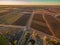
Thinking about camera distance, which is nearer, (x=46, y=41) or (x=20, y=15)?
(x=46, y=41)

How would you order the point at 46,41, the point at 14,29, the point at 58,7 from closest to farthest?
the point at 46,41, the point at 14,29, the point at 58,7

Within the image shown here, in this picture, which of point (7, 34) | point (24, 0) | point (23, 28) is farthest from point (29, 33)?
point (24, 0)

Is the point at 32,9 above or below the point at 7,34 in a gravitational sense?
above

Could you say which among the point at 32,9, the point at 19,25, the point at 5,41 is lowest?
the point at 5,41

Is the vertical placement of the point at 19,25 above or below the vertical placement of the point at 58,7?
below

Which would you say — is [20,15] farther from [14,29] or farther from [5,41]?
[5,41]

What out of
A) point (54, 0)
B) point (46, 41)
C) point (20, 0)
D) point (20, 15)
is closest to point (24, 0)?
point (20, 0)

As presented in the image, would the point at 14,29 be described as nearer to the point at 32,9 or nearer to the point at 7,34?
the point at 7,34

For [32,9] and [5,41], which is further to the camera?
[32,9]

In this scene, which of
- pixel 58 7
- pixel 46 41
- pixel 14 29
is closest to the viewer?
pixel 46 41

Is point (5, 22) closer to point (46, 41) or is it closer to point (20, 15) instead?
point (20, 15)
